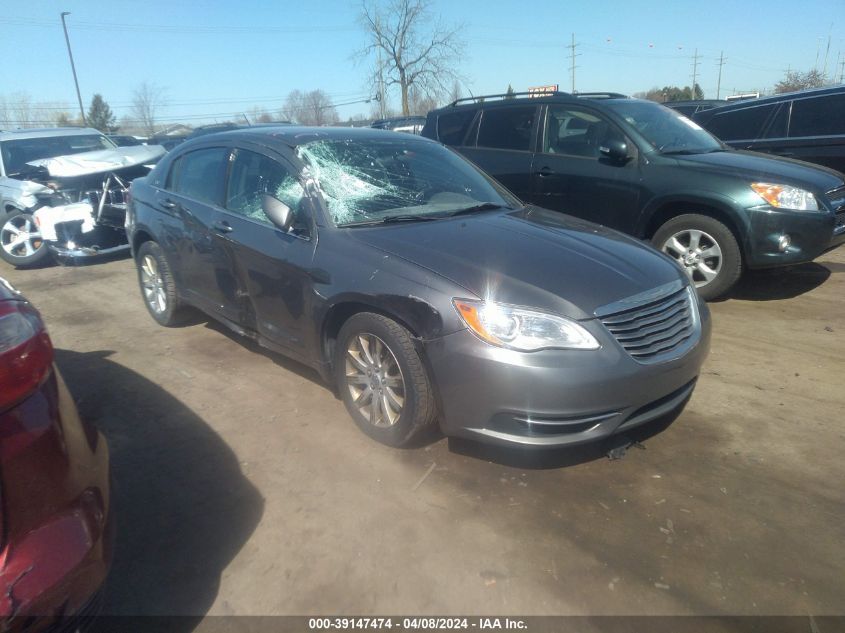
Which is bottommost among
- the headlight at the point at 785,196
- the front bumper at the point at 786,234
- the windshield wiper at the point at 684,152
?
the front bumper at the point at 786,234

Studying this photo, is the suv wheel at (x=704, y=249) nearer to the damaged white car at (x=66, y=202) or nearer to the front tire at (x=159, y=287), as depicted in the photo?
the front tire at (x=159, y=287)

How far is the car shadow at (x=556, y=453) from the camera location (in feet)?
10.4

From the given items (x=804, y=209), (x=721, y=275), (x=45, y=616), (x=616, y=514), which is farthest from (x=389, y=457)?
(x=804, y=209)

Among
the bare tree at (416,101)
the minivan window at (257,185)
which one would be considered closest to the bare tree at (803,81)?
the bare tree at (416,101)

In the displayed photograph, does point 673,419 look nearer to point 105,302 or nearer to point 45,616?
point 45,616

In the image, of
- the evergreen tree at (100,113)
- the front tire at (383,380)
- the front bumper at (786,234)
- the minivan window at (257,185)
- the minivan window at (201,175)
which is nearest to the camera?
the front tire at (383,380)

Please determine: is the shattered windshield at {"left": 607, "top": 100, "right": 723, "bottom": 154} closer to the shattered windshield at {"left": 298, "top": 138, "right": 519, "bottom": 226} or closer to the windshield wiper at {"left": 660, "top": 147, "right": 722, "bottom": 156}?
the windshield wiper at {"left": 660, "top": 147, "right": 722, "bottom": 156}

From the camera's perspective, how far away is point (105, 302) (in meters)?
6.37

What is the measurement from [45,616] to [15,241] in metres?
8.08

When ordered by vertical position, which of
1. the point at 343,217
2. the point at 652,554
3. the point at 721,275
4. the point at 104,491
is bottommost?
the point at 652,554

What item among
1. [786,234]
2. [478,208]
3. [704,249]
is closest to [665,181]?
[704,249]

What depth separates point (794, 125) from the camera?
24.3 ft

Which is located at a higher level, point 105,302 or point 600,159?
point 600,159

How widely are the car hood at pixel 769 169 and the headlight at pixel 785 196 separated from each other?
0.05 metres
